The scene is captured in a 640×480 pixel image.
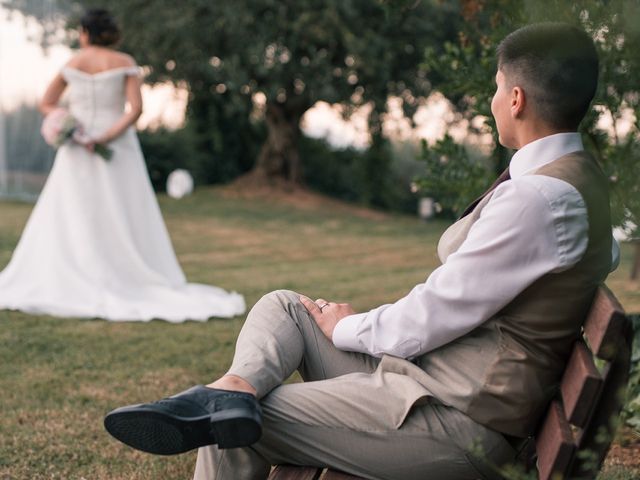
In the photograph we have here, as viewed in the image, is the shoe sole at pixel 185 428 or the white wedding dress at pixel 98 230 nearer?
the shoe sole at pixel 185 428

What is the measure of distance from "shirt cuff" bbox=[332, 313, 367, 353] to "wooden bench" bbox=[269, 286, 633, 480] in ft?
2.08

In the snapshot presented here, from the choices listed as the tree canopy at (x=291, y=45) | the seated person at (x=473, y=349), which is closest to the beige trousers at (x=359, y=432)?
the seated person at (x=473, y=349)

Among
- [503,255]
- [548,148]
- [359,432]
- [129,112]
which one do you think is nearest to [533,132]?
[548,148]

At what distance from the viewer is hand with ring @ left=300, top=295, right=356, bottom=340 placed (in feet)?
9.05

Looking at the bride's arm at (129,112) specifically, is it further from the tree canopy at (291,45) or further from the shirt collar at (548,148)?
the tree canopy at (291,45)

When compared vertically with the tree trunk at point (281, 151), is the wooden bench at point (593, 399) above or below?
above

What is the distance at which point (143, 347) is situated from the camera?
6.00 meters

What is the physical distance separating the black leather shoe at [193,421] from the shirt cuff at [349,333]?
1.47ft

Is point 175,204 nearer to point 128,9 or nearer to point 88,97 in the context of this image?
point 128,9

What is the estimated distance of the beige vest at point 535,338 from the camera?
230 centimetres

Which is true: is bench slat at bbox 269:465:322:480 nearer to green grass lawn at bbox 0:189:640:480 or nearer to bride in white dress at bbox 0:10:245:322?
green grass lawn at bbox 0:189:640:480

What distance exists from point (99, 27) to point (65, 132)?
0.92 m

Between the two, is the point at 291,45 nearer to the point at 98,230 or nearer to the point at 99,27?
the point at 99,27

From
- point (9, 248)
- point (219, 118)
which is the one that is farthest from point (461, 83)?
point (219, 118)
